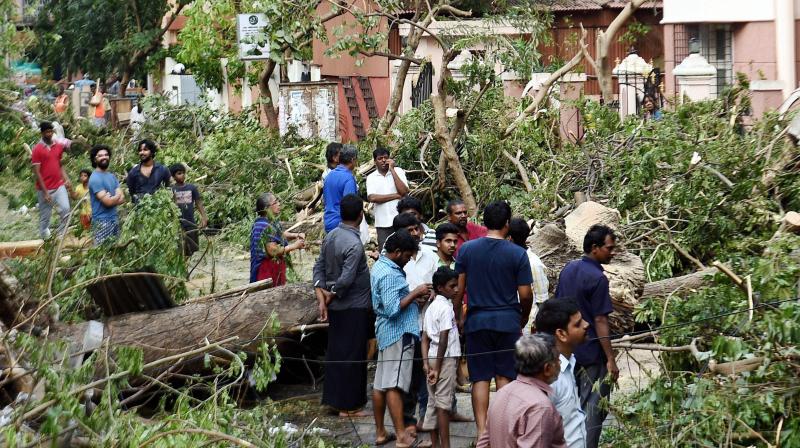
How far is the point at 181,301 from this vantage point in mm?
10312

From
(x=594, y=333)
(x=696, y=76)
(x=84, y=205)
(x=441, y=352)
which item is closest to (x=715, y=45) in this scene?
(x=696, y=76)

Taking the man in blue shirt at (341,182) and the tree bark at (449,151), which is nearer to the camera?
the man in blue shirt at (341,182)

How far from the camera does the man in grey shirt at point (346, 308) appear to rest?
937 centimetres

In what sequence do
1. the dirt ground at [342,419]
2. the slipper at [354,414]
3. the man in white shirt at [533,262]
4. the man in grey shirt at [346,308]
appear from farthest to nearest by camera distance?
the slipper at [354,414] < the man in grey shirt at [346,308] < the dirt ground at [342,419] < the man in white shirt at [533,262]

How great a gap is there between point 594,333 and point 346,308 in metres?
2.33

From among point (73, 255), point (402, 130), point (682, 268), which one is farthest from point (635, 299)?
point (402, 130)

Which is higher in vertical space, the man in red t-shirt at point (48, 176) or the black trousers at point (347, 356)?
the man in red t-shirt at point (48, 176)

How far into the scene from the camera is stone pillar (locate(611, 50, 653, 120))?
2255cm

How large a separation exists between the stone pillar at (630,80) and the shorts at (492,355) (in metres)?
14.3

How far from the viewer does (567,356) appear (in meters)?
6.48

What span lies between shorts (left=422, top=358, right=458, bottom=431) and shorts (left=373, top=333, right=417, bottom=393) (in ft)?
1.00

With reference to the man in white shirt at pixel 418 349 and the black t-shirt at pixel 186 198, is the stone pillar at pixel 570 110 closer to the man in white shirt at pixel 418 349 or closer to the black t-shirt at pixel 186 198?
the black t-shirt at pixel 186 198

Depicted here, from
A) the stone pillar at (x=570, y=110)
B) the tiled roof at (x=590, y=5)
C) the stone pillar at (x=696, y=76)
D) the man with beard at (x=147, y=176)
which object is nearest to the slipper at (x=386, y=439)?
the man with beard at (x=147, y=176)

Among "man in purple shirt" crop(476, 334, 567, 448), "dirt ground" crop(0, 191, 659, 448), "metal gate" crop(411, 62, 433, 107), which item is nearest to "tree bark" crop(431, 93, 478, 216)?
A: "dirt ground" crop(0, 191, 659, 448)
